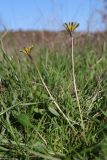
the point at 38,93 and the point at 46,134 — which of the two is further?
the point at 38,93

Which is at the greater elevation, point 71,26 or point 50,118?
point 71,26

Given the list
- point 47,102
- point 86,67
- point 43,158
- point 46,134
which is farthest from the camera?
point 86,67

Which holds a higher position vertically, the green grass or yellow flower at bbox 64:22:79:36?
yellow flower at bbox 64:22:79:36

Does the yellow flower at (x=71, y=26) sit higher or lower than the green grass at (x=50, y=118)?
higher

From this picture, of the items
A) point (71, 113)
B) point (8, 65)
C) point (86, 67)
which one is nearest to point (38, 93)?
point (71, 113)

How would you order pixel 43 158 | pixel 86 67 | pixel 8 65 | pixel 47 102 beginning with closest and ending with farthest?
pixel 43 158
pixel 47 102
pixel 8 65
pixel 86 67

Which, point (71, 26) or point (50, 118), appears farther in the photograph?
point (50, 118)

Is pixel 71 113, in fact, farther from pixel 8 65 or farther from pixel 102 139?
pixel 8 65

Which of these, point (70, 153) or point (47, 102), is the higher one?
point (47, 102)
